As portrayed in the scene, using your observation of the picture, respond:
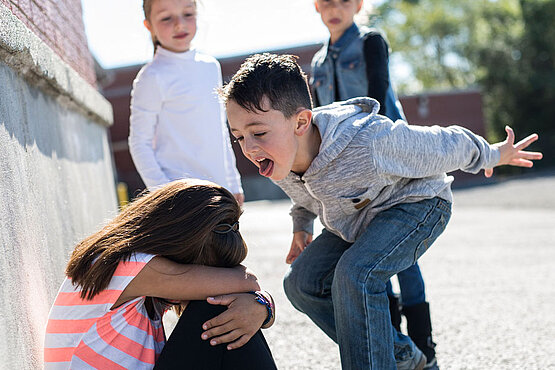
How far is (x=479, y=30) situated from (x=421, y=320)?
125 feet

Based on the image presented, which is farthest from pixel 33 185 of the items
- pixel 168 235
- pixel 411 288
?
pixel 411 288

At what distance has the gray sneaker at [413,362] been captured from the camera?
2930 millimetres

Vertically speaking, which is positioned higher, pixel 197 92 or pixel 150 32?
pixel 150 32

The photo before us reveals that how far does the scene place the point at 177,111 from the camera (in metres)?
3.65

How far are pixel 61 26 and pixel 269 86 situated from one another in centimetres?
244

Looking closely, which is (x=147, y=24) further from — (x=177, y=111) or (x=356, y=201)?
(x=356, y=201)

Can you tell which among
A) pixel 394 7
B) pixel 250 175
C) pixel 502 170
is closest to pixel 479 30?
pixel 502 170

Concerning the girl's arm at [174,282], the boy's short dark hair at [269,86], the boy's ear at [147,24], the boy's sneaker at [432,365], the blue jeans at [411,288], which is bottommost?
the boy's sneaker at [432,365]

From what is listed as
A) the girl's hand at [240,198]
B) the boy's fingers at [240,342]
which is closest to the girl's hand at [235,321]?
the boy's fingers at [240,342]

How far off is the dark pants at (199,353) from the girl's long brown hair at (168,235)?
22 cm

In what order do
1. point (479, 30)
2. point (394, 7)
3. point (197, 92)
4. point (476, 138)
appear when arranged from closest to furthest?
point (476, 138), point (197, 92), point (479, 30), point (394, 7)

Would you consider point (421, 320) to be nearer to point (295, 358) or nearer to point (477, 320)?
point (295, 358)

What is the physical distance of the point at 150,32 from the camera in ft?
12.7

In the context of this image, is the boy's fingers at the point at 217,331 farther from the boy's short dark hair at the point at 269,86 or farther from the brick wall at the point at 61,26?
the brick wall at the point at 61,26
